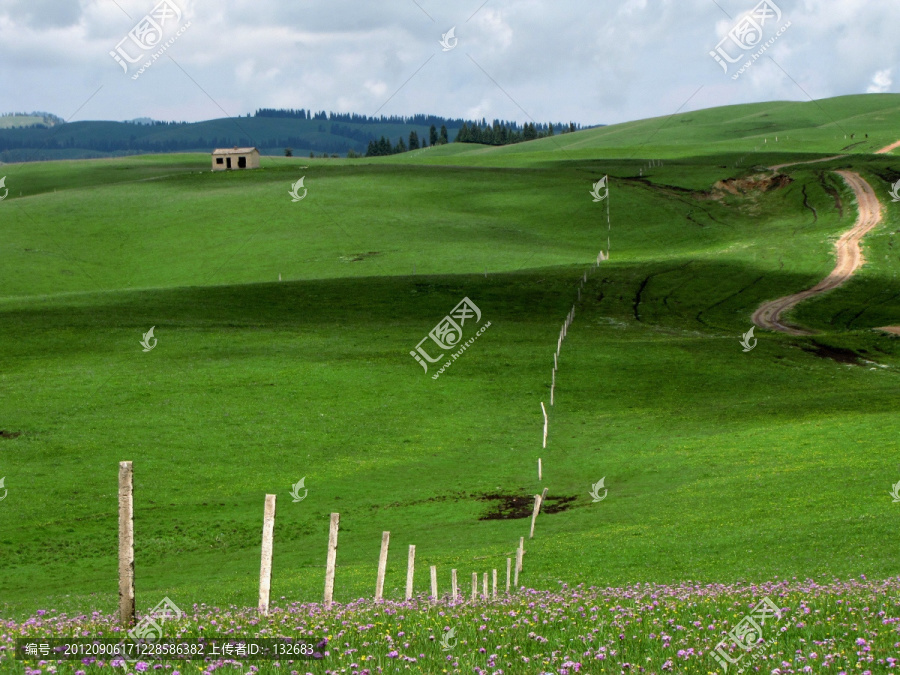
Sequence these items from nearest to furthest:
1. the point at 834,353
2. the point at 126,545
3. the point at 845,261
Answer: the point at 126,545
the point at 834,353
the point at 845,261

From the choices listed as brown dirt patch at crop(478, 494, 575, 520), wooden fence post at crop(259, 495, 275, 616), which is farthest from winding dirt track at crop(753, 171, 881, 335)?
wooden fence post at crop(259, 495, 275, 616)

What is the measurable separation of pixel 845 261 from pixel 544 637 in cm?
9847

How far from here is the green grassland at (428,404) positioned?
107 ft

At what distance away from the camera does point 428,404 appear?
54.1 m

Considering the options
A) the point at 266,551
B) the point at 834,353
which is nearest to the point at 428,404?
the point at 834,353

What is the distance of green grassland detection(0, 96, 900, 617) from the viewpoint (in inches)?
1278

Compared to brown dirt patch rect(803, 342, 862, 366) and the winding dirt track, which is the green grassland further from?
the winding dirt track

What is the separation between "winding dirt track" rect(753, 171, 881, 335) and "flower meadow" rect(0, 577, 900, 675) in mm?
69072

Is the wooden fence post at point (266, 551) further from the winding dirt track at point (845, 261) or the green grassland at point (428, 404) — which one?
the winding dirt track at point (845, 261)

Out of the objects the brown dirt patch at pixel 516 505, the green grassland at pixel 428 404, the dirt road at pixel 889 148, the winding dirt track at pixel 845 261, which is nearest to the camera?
the green grassland at pixel 428 404

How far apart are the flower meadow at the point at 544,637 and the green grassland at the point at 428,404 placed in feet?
36.3

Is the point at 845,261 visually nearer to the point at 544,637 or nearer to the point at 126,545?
the point at 544,637

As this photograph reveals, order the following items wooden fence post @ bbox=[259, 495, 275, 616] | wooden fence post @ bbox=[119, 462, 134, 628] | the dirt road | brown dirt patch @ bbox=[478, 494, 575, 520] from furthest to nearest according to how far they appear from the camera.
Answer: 1. the dirt road
2. brown dirt patch @ bbox=[478, 494, 575, 520]
3. wooden fence post @ bbox=[259, 495, 275, 616]
4. wooden fence post @ bbox=[119, 462, 134, 628]

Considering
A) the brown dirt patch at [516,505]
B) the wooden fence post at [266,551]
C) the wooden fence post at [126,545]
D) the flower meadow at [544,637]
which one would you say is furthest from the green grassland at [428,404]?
the wooden fence post at [126,545]
